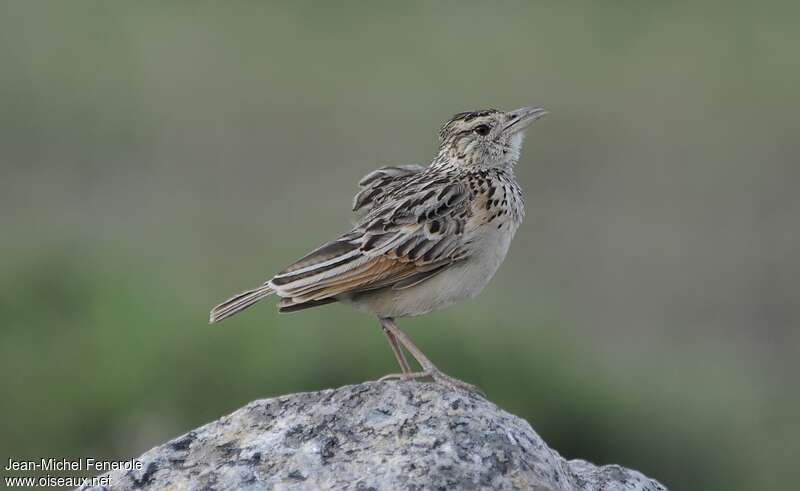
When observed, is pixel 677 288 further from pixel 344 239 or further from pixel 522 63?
pixel 344 239

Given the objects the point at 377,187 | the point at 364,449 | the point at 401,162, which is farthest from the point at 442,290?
the point at 401,162

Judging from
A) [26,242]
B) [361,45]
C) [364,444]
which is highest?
[361,45]

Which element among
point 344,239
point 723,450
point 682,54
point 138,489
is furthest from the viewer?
point 682,54

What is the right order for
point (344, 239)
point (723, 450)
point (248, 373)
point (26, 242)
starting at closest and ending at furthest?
point (344, 239) → point (248, 373) → point (723, 450) → point (26, 242)

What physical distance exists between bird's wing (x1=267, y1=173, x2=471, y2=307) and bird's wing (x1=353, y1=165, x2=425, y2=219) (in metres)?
0.24

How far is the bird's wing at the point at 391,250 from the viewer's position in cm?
944

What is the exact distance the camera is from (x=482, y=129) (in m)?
10.7

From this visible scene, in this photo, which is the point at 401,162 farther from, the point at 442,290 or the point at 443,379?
the point at 443,379

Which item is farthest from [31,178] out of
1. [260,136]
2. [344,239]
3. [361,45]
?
[344,239]

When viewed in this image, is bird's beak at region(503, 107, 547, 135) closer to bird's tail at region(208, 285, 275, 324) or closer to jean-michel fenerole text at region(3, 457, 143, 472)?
bird's tail at region(208, 285, 275, 324)

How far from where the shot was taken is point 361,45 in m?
30.6

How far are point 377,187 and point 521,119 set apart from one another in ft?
3.48

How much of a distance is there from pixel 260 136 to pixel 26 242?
622 cm

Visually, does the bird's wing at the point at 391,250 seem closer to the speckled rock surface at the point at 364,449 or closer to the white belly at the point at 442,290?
the white belly at the point at 442,290
